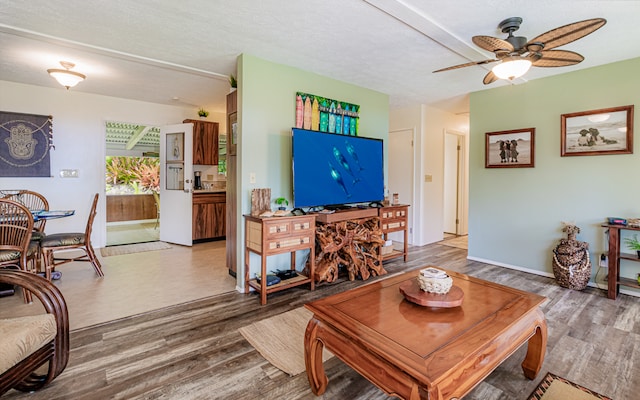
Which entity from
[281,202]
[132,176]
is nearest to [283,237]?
[281,202]

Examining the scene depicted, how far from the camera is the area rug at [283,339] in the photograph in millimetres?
1968

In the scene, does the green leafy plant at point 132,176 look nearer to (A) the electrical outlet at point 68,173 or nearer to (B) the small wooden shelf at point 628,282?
(A) the electrical outlet at point 68,173

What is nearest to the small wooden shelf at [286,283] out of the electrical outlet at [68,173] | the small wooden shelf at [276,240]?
the small wooden shelf at [276,240]

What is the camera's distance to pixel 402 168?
18.3 ft

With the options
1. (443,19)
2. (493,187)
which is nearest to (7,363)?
(443,19)

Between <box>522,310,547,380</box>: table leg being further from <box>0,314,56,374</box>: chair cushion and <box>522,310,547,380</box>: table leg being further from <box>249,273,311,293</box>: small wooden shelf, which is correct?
<box>0,314,56,374</box>: chair cushion

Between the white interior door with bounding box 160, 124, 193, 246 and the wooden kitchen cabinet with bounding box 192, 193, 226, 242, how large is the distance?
0.63 ft

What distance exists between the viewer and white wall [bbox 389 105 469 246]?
5.27 meters

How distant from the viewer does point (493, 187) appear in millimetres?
4234

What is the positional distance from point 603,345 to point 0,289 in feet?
17.5

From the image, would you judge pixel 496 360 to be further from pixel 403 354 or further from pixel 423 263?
pixel 423 263

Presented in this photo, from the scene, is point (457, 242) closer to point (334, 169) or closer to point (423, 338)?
point (334, 169)

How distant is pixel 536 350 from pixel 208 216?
5227mm

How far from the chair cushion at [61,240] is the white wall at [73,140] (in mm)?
1764
